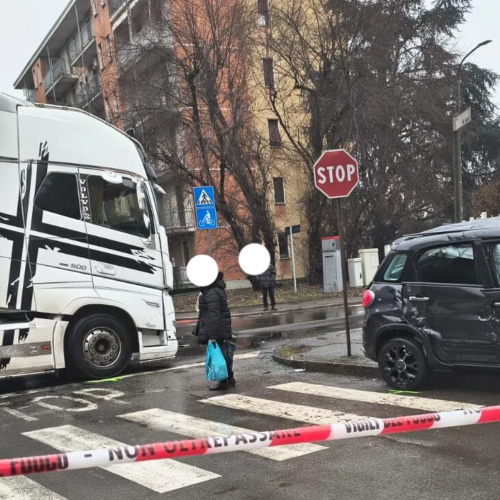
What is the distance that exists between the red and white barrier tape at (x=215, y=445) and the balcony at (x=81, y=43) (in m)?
40.0

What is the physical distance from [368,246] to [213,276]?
77.8ft

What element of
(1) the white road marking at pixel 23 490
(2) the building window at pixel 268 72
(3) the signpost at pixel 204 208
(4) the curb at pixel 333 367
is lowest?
(1) the white road marking at pixel 23 490

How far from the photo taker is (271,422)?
18.6ft

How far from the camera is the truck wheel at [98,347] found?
27.5 ft

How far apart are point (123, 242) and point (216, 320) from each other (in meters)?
2.30

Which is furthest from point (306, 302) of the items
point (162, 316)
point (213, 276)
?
point (213, 276)

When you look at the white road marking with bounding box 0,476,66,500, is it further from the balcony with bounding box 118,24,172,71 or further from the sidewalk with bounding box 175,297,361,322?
the balcony with bounding box 118,24,172,71

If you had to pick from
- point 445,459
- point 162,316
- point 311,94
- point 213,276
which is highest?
point 311,94

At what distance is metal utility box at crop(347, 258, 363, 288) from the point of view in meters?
24.6

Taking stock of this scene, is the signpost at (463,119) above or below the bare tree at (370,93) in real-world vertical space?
below

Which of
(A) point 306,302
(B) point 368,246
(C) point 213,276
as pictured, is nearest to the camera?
(C) point 213,276

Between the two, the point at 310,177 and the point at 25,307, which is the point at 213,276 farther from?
the point at 310,177

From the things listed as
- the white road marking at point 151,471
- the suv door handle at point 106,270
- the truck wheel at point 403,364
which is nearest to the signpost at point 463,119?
the truck wheel at point 403,364

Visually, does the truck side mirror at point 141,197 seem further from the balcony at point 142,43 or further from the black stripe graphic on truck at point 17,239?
the balcony at point 142,43
